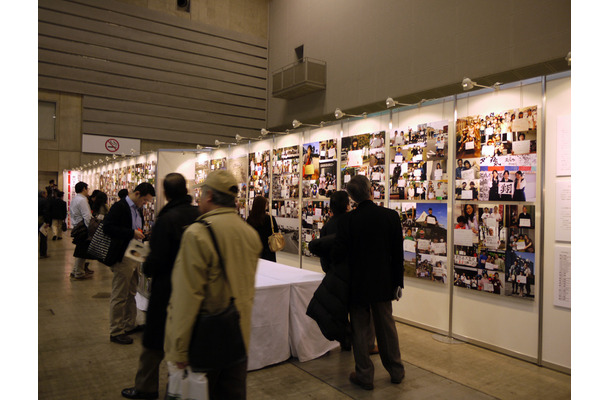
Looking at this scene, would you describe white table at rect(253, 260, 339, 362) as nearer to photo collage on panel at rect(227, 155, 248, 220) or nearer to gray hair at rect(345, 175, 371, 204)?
gray hair at rect(345, 175, 371, 204)

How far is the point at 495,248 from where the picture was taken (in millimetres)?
4457

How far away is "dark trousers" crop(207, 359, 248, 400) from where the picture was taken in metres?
2.27

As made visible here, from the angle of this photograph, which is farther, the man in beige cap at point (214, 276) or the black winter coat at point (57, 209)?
the black winter coat at point (57, 209)

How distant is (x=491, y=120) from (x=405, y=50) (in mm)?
8138

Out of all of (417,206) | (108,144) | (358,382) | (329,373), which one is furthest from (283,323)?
(108,144)

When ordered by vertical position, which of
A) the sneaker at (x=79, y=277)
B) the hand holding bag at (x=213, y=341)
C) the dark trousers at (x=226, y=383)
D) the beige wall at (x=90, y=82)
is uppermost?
the beige wall at (x=90, y=82)

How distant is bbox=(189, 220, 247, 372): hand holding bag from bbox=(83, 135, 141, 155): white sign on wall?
643 inches

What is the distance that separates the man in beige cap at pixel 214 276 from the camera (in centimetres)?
202

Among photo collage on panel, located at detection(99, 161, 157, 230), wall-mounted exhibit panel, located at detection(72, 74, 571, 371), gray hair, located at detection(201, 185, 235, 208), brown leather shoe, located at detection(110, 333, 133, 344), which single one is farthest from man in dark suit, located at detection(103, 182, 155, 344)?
photo collage on panel, located at detection(99, 161, 157, 230)

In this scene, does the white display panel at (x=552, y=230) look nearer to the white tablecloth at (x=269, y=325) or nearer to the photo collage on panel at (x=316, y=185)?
the white tablecloth at (x=269, y=325)

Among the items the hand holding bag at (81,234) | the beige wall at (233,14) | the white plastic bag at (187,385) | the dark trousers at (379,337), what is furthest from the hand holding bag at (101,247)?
the beige wall at (233,14)

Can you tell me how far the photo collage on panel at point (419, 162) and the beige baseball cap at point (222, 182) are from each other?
131 inches

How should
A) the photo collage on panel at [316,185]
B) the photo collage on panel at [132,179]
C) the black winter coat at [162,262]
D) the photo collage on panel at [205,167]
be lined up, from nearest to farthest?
the black winter coat at [162,262] < the photo collage on panel at [316,185] < the photo collage on panel at [205,167] < the photo collage on panel at [132,179]

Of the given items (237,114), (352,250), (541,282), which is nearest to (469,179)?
(541,282)
